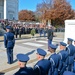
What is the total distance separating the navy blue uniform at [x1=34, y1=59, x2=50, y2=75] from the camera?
442 centimetres

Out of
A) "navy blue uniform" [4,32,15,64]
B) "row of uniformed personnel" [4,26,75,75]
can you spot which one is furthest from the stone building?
"row of uniformed personnel" [4,26,75,75]

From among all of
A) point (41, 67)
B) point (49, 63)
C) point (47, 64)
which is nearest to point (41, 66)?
point (41, 67)

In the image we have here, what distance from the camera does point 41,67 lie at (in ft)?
14.7

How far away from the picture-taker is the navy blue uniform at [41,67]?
4.42 m

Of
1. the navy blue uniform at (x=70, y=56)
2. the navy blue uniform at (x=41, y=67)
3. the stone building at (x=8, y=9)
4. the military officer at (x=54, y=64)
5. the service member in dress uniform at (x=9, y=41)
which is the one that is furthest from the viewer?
the stone building at (x=8, y=9)

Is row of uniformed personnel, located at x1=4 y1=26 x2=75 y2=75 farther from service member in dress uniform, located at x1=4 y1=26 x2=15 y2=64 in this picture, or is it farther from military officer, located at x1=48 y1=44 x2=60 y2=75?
service member in dress uniform, located at x1=4 y1=26 x2=15 y2=64

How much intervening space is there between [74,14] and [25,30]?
26173 mm

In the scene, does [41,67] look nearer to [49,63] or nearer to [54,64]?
[49,63]

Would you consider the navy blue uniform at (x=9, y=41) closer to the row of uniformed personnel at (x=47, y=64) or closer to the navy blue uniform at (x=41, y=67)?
the row of uniformed personnel at (x=47, y=64)

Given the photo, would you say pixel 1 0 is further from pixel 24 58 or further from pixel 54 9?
pixel 24 58

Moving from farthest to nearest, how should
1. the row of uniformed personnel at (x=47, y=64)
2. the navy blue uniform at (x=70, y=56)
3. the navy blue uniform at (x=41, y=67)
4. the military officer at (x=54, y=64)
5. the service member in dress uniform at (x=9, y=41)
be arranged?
the service member in dress uniform at (x=9, y=41), the navy blue uniform at (x=70, y=56), the military officer at (x=54, y=64), the navy blue uniform at (x=41, y=67), the row of uniformed personnel at (x=47, y=64)

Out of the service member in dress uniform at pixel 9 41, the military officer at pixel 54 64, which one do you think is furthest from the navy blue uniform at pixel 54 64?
the service member in dress uniform at pixel 9 41

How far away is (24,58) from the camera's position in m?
4.16

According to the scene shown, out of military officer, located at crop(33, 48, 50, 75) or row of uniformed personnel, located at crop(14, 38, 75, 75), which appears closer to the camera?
row of uniformed personnel, located at crop(14, 38, 75, 75)
